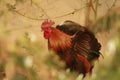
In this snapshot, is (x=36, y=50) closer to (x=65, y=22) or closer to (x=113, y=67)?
(x=113, y=67)

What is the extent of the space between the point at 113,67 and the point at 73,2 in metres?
1.36

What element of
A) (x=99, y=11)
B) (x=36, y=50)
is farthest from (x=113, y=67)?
(x=99, y=11)

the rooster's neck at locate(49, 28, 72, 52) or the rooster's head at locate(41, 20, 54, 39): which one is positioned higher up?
the rooster's head at locate(41, 20, 54, 39)

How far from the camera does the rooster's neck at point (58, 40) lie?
4.58 feet

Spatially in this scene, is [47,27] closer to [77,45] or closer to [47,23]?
[47,23]

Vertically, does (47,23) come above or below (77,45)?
above

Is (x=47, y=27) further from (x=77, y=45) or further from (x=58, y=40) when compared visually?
(x=77, y=45)

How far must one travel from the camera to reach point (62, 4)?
4.85ft

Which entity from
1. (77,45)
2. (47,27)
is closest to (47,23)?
(47,27)

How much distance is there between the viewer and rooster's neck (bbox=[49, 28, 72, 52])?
1.40 m

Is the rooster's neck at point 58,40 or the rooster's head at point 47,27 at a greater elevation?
the rooster's head at point 47,27

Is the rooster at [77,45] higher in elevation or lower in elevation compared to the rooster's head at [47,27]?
lower

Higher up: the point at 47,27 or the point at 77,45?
the point at 47,27

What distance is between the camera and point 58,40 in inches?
54.9
